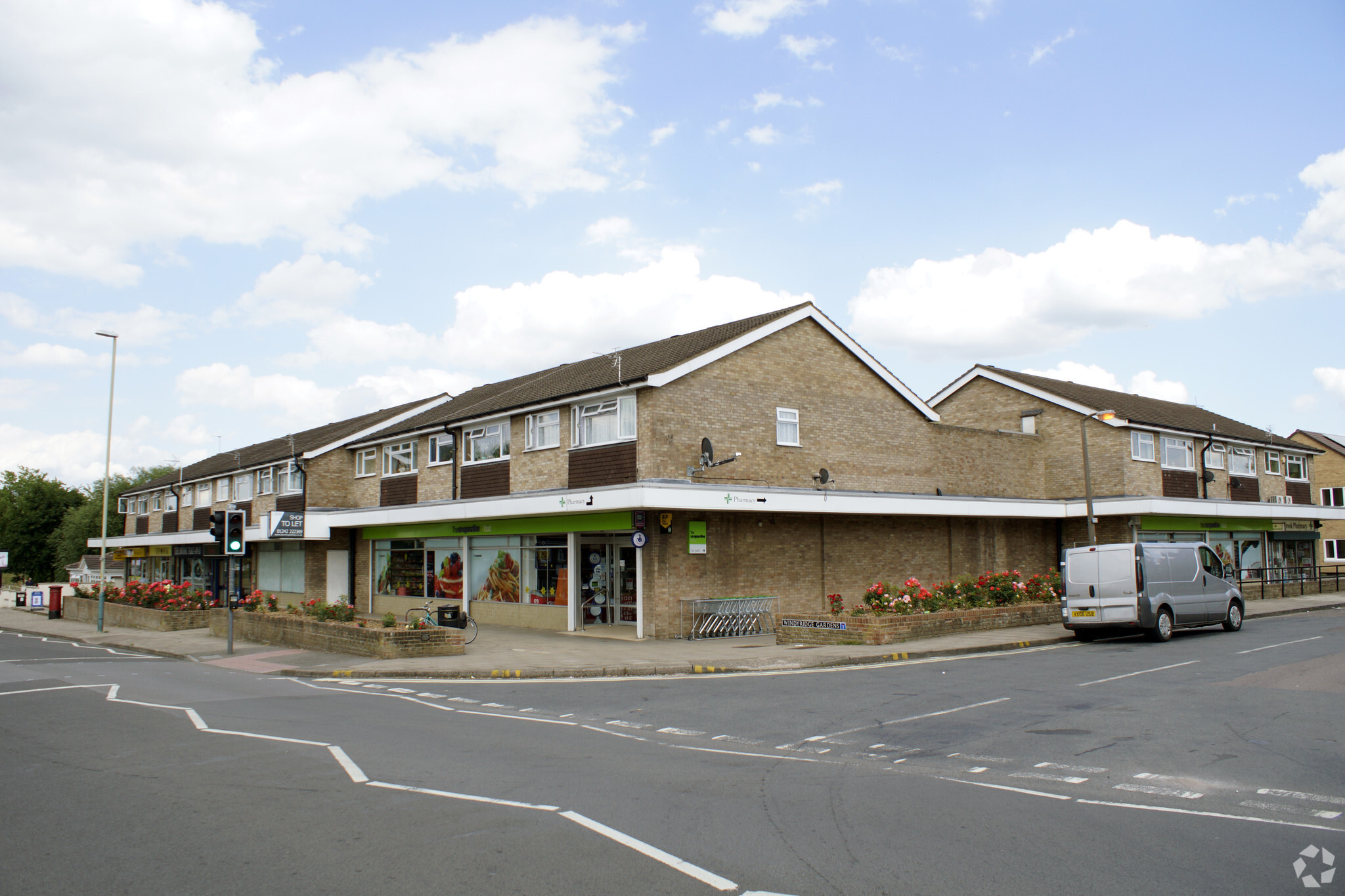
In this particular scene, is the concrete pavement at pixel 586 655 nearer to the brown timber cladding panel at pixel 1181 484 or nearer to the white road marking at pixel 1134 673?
the white road marking at pixel 1134 673

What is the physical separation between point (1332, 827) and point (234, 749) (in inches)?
360

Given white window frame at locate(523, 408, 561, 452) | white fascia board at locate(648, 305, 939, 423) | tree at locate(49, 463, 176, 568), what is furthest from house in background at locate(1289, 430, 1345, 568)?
tree at locate(49, 463, 176, 568)

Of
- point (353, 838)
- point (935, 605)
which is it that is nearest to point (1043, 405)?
point (935, 605)

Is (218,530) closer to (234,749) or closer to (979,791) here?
(234,749)

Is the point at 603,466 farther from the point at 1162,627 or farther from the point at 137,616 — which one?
the point at 137,616

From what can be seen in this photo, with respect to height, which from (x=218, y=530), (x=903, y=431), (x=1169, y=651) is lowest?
(x=1169, y=651)

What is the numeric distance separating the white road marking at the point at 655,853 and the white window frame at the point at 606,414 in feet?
48.2

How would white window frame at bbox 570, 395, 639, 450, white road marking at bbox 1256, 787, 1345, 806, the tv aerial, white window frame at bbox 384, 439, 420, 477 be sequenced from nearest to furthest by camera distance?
1. white road marking at bbox 1256, 787, 1345, 806
2. the tv aerial
3. white window frame at bbox 570, 395, 639, 450
4. white window frame at bbox 384, 439, 420, 477

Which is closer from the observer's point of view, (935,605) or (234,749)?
(234,749)

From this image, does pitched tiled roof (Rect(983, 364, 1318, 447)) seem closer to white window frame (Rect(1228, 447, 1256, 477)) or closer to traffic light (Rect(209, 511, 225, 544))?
white window frame (Rect(1228, 447, 1256, 477))

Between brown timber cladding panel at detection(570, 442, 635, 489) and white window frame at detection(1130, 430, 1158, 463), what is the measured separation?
2039cm

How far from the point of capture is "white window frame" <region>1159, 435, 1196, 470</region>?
33.4 m

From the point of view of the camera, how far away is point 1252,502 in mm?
35500

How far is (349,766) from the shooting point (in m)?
7.98
